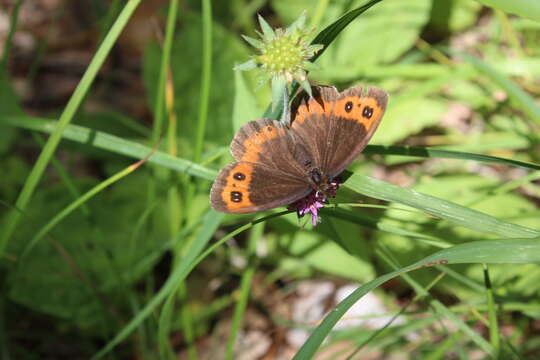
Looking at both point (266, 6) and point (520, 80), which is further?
point (266, 6)

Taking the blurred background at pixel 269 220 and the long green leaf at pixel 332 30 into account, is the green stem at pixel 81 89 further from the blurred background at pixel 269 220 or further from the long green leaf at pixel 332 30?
the long green leaf at pixel 332 30

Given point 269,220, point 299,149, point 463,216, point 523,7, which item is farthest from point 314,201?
point 523,7

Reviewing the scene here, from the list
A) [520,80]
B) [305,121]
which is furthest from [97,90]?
[520,80]

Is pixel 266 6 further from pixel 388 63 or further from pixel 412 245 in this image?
pixel 412 245

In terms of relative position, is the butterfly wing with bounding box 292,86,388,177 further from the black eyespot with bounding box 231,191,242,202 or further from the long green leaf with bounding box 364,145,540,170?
the black eyespot with bounding box 231,191,242,202

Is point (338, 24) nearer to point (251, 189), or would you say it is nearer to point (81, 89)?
point (251, 189)

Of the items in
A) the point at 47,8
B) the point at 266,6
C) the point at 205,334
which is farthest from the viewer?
the point at 47,8
